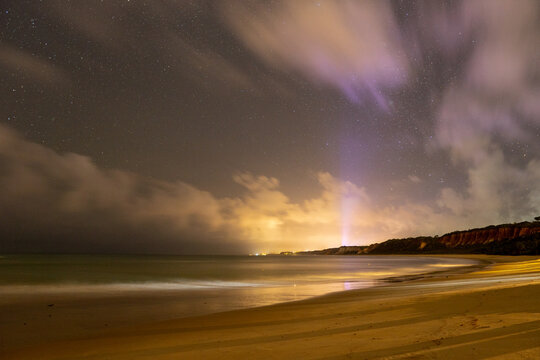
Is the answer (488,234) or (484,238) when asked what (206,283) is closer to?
(484,238)

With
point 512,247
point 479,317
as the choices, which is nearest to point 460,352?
point 479,317

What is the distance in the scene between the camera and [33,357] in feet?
28.0

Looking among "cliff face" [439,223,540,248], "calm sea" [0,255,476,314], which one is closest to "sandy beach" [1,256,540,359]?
"calm sea" [0,255,476,314]

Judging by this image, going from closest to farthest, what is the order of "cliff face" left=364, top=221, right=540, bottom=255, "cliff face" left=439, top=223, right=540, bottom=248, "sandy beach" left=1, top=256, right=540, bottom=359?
"sandy beach" left=1, top=256, right=540, bottom=359 < "cliff face" left=364, top=221, right=540, bottom=255 < "cliff face" left=439, top=223, right=540, bottom=248

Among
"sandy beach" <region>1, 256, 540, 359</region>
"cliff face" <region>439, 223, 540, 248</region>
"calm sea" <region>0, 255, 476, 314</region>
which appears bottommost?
"calm sea" <region>0, 255, 476, 314</region>

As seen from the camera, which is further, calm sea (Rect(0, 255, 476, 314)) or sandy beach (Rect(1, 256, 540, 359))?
calm sea (Rect(0, 255, 476, 314))

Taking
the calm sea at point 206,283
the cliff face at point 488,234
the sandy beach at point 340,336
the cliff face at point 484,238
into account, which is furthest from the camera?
the cliff face at point 488,234

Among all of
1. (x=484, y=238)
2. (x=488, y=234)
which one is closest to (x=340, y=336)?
(x=484, y=238)

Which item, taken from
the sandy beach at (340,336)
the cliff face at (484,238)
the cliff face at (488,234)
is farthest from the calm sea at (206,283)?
the cliff face at (488,234)

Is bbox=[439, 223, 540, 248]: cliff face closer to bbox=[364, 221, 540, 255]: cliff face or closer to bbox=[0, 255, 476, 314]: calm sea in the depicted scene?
bbox=[364, 221, 540, 255]: cliff face

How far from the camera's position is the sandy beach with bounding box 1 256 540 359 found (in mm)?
6023

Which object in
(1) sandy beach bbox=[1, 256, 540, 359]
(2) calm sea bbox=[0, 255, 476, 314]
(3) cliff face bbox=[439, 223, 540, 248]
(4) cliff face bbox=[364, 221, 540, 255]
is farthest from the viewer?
(3) cliff face bbox=[439, 223, 540, 248]

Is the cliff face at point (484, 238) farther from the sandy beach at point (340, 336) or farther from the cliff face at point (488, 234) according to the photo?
the sandy beach at point (340, 336)

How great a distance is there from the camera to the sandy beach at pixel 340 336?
602 cm
